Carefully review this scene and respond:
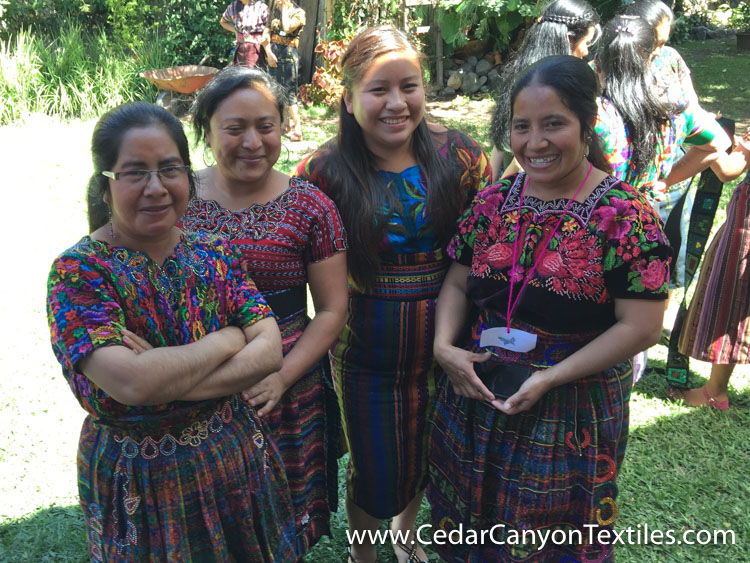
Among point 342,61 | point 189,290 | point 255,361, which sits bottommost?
point 255,361

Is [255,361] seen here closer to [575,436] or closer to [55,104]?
[575,436]

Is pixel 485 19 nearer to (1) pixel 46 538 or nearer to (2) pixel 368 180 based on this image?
(2) pixel 368 180

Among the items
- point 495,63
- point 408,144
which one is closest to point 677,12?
point 495,63

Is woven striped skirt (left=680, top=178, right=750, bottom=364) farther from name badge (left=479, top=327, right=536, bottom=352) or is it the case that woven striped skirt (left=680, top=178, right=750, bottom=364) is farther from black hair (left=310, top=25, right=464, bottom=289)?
name badge (left=479, top=327, right=536, bottom=352)

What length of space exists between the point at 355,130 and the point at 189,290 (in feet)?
2.97

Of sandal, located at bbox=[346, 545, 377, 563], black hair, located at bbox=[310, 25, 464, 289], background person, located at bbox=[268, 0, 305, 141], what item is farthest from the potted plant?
sandal, located at bbox=[346, 545, 377, 563]

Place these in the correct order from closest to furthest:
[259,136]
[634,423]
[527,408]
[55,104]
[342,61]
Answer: [527,408]
[259,136]
[342,61]
[634,423]
[55,104]

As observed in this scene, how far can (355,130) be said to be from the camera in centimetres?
236

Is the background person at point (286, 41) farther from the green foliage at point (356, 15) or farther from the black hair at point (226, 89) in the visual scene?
the black hair at point (226, 89)

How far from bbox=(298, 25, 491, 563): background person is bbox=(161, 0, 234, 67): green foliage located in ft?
33.1

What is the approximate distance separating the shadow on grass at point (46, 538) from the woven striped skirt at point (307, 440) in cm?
117

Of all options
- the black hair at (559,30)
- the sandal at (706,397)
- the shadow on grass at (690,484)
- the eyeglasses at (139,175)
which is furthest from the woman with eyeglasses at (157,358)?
the sandal at (706,397)

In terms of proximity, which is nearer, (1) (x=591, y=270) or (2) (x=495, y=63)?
(1) (x=591, y=270)

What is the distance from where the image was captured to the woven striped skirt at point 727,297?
3389 mm
